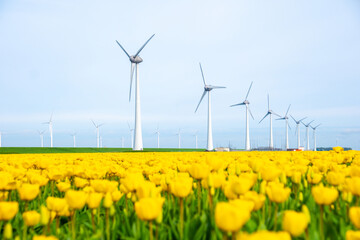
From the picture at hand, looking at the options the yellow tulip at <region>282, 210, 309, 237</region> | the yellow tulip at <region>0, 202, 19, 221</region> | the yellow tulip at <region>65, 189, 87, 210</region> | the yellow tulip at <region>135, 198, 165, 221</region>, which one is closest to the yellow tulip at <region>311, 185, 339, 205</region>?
the yellow tulip at <region>282, 210, 309, 237</region>

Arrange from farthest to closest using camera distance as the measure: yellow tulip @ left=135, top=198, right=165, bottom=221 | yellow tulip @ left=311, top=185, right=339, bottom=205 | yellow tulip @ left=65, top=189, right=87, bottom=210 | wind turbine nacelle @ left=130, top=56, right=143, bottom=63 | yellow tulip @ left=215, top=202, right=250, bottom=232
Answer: wind turbine nacelle @ left=130, top=56, right=143, bottom=63 → yellow tulip @ left=65, top=189, right=87, bottom=210 → yellow tulip @ left=311, top=185, right=339, bottom=205 → yellow tulip @ left=135, top=198, right=165, bottom=221 → yellow tulip @ left=215, top=202, right=250, bottom=232

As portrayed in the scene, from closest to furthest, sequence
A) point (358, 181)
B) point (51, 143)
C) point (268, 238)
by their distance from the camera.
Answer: point (268, 238)
point (358, 181)
point (51, 143)

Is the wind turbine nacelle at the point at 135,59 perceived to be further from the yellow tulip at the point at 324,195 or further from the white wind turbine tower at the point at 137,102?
the yellow tulip at the point at 324,195

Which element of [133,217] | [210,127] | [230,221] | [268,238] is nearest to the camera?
[268,238]

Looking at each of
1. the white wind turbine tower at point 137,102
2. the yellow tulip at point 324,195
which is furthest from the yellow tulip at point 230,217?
the white wind turbine tower at point 137,102

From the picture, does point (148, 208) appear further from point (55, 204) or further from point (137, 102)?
point (137, 102)

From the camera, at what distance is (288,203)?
11.6 feet

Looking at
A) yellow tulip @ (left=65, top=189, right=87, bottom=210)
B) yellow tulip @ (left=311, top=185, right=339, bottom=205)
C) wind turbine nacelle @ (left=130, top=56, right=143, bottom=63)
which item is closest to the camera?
yellow tulip @ (left=311, top=185, right=339, bottom=205)

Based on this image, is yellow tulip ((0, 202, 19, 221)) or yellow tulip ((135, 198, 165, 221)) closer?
yellow tulip ((135, 198, 165, 221))

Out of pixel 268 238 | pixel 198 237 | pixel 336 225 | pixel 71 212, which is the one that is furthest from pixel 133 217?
pixel 268 238

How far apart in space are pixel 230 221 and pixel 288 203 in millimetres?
2111

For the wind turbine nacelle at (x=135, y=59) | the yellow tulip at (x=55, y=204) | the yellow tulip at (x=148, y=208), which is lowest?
the yellow tulip at (x=55, y=204)

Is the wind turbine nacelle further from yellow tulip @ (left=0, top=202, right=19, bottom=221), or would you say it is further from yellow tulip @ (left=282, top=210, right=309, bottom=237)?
yellow tulip @ (left=282, top=210, right=309, bottom=237)

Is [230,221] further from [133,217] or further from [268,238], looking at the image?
[133,217]
